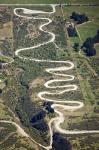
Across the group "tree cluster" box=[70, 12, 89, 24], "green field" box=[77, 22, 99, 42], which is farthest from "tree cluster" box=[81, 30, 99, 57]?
"tree cluster" box=[70, 12, 89, 24]

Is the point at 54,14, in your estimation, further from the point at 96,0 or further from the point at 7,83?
the point at 7,83

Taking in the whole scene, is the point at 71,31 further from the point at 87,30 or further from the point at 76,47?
the point at 76,47

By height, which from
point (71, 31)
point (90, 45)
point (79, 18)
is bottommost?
point (90, 45)

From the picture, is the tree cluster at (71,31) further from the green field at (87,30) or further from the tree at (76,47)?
the tree at (76,47)

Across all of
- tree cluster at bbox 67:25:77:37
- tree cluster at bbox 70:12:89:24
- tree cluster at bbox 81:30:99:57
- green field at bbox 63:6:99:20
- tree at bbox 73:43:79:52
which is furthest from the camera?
green field at bbox 63:6:99:20

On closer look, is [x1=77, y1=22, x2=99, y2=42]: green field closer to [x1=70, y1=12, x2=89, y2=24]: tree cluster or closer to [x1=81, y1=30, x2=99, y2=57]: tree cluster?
[x1=70, y1=12, x2=89, y2=24]: tree cluster

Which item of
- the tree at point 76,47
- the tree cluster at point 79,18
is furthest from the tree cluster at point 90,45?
the tree cluster at point 79,18

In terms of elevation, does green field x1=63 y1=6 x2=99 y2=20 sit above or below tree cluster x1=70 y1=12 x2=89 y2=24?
below

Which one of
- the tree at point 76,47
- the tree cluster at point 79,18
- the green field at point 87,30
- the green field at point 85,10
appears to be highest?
the tree cluster at point 79,18

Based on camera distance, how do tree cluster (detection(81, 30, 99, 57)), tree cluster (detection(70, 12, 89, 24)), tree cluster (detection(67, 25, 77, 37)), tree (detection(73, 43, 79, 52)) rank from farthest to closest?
tree cluster (detection(70, 12, 89, 24))
tree cluster (detection(67, 25, 77, 37))
tree (detection(73, 43, 79, 52))
tree cluster (detection(81, 30, 99, 57))

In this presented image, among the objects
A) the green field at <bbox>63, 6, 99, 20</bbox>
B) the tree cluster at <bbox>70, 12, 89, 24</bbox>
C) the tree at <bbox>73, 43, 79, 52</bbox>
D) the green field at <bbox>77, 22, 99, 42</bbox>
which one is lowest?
the tree at <bbox>73, 43, 79, 52</bbox>

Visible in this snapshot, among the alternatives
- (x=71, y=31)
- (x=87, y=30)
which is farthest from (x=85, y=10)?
(x=71, y=31)

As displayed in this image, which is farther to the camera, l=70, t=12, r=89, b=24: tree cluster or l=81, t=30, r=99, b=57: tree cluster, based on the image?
l=70, t=12, r=89, b=24: tree cluster
